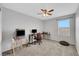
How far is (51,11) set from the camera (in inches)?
55.8

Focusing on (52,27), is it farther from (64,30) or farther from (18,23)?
(18,23)

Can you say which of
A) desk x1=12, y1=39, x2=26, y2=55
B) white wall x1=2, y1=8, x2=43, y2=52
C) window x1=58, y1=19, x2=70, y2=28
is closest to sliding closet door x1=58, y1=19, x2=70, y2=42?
window x1=58, y1=19, x2=70, y2=28

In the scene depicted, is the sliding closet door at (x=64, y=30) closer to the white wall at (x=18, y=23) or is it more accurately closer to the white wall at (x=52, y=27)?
the white wall at (x=52, y=27)

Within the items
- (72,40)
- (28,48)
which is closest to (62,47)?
(72,40)

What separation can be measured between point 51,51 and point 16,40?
900 mm

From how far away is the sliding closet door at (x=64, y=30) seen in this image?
59.4 inches

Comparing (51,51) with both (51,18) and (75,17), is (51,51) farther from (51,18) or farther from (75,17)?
(75,17)

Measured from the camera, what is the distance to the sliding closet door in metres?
1.51

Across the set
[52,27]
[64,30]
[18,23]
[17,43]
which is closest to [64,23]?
[64,30]

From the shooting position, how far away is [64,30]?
157cm

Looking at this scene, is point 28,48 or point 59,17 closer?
Answer: point 59,17

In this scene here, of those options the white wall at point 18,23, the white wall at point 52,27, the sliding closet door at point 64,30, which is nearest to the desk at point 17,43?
the white wall at point 18,23

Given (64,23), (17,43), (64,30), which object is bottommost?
(17,43)

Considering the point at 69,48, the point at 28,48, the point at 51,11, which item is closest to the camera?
the point at 51,11
